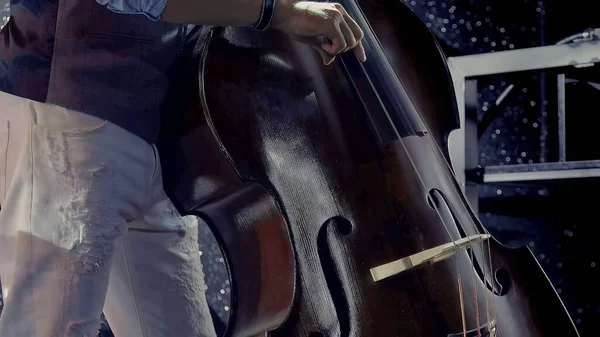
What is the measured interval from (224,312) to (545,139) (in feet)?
2.68

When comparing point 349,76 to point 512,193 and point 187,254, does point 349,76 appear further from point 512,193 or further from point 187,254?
point 512,193

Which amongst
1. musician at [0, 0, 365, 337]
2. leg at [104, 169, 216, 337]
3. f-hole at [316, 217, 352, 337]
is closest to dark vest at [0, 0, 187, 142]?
musician at [0, 0, 365, 337]

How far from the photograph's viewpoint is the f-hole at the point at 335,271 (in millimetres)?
848

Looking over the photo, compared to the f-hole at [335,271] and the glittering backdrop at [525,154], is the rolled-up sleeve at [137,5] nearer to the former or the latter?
the f-hole at [335,271]

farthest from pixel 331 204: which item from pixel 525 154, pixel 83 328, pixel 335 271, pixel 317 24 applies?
A: pixel 525 154

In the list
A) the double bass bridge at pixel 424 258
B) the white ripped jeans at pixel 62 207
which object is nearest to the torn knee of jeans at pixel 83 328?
the white ripped jeans at pixel 62 207

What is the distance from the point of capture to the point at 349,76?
977mm

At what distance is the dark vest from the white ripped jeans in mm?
17

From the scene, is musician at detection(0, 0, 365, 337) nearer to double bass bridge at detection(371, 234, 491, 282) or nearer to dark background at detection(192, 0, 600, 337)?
double bass bridge at detection(371, 234, 491, 282)

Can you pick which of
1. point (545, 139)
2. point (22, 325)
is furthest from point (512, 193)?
point (22, 325)

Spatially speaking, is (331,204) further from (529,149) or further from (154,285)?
(529,149)

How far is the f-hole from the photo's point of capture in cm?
85

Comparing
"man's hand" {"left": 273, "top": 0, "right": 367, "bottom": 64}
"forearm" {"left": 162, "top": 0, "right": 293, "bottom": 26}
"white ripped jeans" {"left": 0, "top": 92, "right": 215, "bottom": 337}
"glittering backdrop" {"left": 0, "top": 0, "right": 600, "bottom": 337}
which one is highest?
"forearm" {"left": 162, "top": 0, "right": 293, "bottom": 26}

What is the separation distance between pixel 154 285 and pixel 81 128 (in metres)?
0.24
